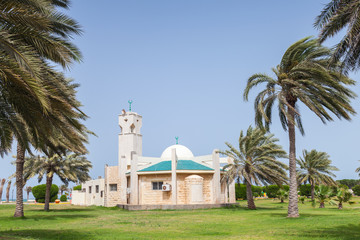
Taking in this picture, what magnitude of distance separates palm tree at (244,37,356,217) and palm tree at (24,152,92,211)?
1972 cm

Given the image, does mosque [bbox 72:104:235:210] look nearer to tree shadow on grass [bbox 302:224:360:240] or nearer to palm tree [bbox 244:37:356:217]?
palm tree [bbox 244:37:356:217]

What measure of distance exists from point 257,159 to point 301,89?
10.4 meters

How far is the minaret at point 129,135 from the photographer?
42812mm

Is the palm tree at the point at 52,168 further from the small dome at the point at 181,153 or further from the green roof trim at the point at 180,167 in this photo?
the small dome at the point at 181,153

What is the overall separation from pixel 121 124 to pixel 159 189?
11562 millimetres

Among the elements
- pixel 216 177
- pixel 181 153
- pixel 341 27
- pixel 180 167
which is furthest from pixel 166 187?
pixel 341 27

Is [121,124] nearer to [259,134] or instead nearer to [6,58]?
[259,134]

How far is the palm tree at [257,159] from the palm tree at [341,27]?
1750cm

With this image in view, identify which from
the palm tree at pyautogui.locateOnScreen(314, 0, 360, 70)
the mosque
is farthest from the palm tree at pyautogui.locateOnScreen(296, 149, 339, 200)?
the palm tree at pyautogui.locateOnScreen(314, 0, 360, 70)

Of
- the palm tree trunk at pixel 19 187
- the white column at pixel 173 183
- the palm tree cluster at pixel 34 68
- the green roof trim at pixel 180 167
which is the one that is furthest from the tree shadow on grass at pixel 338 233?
the green roof trim at pixel 180 167

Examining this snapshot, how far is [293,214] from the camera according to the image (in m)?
22.4

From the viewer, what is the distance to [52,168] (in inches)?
1331

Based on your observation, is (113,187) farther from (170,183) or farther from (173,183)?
(173,183)

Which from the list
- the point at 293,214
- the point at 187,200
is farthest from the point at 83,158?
the point at 293,214
